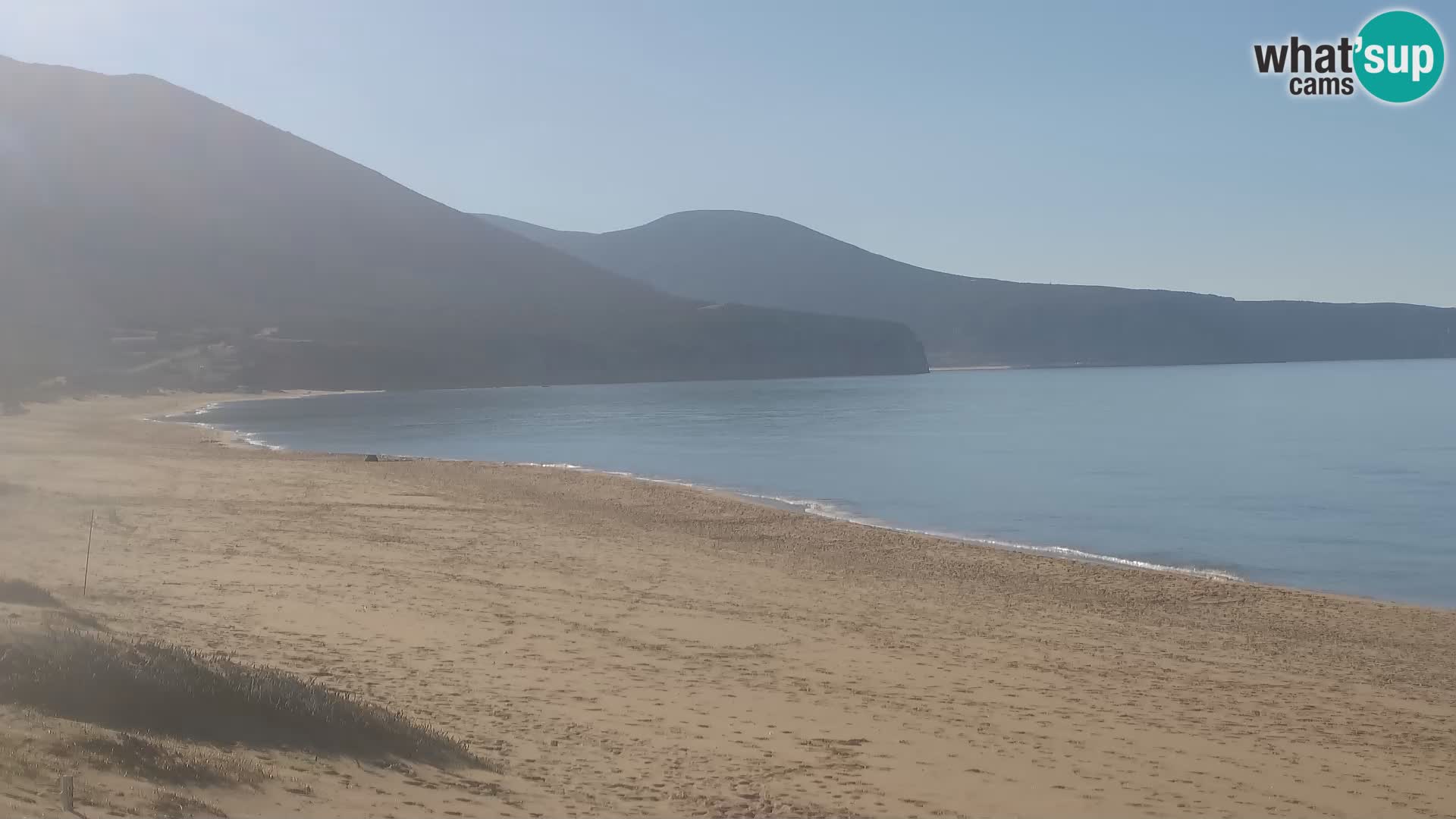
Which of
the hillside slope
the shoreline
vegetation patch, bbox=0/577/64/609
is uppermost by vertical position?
the hillside slope

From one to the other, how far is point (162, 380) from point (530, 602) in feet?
312

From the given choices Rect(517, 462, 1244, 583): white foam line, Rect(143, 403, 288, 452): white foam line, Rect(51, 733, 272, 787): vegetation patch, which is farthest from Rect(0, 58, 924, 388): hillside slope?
Rect(51, 733, 272, 787): vegetation patch

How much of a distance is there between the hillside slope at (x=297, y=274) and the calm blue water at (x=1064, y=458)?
117 feet

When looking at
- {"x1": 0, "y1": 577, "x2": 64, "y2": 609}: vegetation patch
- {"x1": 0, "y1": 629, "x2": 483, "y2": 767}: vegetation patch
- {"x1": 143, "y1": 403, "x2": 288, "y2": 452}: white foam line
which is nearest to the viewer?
{"x1": 0, "y1": 629, "x2": 483, "y2": 767}: vegetation patch

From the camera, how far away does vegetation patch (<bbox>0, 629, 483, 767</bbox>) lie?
19.9 feet

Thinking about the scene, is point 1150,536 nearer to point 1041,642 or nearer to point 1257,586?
point 1257,586

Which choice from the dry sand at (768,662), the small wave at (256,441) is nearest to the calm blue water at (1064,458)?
the small wave at (256,441)

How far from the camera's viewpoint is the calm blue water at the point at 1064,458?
23.2m

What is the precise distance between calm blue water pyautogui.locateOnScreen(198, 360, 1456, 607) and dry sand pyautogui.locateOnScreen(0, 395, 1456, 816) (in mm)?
5098

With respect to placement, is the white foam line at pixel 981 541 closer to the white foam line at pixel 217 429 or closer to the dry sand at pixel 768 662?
the dry sand at pixel 768 662

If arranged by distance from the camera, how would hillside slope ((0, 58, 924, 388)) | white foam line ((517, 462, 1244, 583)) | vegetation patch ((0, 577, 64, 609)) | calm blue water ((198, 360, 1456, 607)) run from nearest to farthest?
vegetation patch ((0, 577, 64, 609)) → white foam line ((517, 462, 1244, 583)) → calm blue water ((198, 360, 1456, 607)) → hillside slope ((0, 58, 924, 388))

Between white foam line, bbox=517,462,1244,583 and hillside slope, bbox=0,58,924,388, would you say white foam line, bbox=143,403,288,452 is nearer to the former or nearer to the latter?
white foam line, bbox=517,462,1244,583

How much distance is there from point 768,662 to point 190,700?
594 cm

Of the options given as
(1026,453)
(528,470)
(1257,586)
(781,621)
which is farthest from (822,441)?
(781,621)
